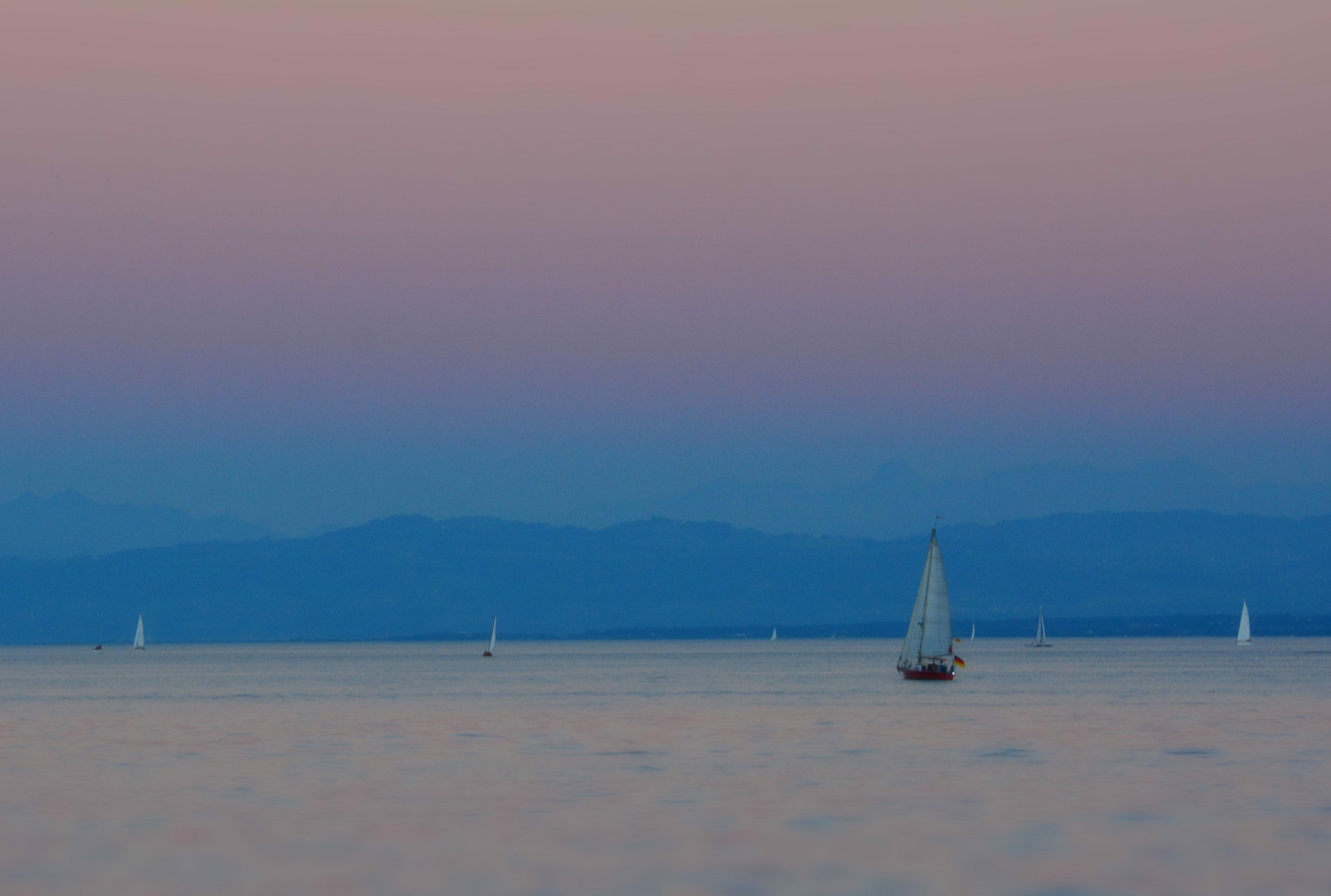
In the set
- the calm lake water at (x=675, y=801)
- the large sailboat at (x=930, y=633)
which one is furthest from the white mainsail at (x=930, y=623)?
the calm lake water at (x=675, y=801)

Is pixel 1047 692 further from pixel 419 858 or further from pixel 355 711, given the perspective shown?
pixel 419 858

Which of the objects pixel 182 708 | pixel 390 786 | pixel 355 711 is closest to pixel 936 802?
pixel 390 786

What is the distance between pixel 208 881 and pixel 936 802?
2233 cm

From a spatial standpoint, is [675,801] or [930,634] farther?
[930,634]

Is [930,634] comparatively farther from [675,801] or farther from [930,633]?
[675,801]

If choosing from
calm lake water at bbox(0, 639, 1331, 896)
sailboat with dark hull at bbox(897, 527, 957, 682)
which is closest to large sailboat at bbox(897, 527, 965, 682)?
sailboat with dark hull at bbox(897, 527, 957, 682)

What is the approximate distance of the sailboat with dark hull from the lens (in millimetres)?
125750

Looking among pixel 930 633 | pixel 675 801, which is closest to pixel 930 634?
pixel 930 633

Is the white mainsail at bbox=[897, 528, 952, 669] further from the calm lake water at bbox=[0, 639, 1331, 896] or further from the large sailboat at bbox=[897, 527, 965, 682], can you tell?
the calm lake water at bbox=[0, 639, 1331, 896]

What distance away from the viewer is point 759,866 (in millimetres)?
38438

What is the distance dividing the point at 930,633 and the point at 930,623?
0.93m

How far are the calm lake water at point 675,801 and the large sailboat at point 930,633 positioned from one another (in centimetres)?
2016

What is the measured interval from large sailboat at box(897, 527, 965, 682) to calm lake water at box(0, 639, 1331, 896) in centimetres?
2016

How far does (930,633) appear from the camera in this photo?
133 meters
